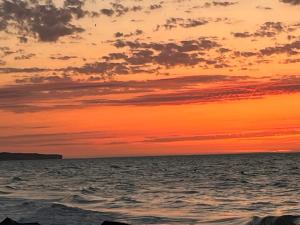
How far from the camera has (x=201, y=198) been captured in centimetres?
4275

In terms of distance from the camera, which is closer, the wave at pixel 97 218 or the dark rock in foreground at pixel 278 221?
the dark rock in foreground at pixel 278 221

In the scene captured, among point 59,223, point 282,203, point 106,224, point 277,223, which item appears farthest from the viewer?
point 282,203

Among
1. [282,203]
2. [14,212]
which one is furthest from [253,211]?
[14,212]

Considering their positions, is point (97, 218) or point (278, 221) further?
point (97, 218)

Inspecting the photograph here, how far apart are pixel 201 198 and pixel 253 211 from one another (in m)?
9.89

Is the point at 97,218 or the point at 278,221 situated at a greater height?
the point at 278,221

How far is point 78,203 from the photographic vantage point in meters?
40.3

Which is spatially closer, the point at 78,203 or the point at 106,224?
the point at 106,224

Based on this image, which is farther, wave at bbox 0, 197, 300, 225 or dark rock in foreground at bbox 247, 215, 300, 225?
wave at bbox 0, 197, 300, 225

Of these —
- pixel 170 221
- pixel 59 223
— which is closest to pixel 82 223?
pixel 59 223

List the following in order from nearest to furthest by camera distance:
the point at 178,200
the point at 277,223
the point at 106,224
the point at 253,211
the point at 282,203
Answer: the point at 106,224 < the point at 277,223 < the point at 253,211 < the point at 282,203 < the point at 178,200

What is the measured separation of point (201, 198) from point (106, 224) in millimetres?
21276

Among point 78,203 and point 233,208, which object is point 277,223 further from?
point 78,203

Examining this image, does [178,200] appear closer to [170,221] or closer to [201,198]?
[201,198]
